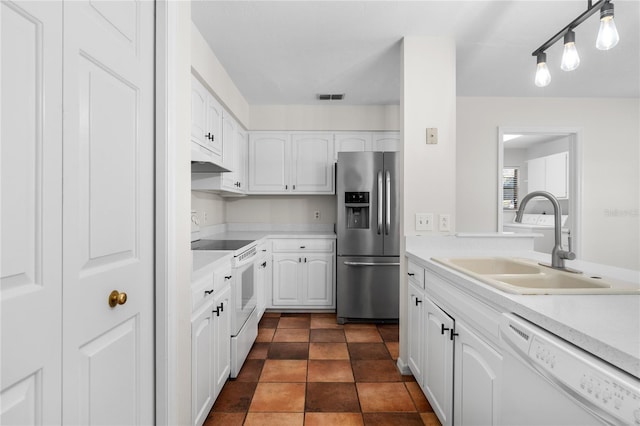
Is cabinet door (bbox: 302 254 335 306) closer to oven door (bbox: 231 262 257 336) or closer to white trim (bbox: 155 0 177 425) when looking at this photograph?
oven door (bbox: 231 262 257 336)

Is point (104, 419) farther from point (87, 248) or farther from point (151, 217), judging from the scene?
point (151, 217)

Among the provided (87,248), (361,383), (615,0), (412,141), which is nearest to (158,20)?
(87,248)

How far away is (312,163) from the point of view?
376cm

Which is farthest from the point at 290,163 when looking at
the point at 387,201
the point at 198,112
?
the point at 198,112

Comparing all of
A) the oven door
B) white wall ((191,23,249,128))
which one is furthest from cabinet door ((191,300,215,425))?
white wall ((191,23,249,128))

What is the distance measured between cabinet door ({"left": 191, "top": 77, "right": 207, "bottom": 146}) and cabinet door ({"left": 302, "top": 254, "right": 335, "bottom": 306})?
1781mm

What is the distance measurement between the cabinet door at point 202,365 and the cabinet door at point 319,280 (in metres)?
1.83

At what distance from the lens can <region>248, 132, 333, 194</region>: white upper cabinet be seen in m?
3.76

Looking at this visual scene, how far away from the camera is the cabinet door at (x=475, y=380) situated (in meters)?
1.12

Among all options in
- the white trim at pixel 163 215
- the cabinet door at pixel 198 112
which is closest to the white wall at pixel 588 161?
the cabinet door at pixel 198 112

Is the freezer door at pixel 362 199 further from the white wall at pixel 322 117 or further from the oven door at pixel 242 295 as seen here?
the oven door at pixel 242 295

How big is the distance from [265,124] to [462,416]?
3388mm

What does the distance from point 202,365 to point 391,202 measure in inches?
88.9

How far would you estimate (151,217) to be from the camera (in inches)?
44.1
